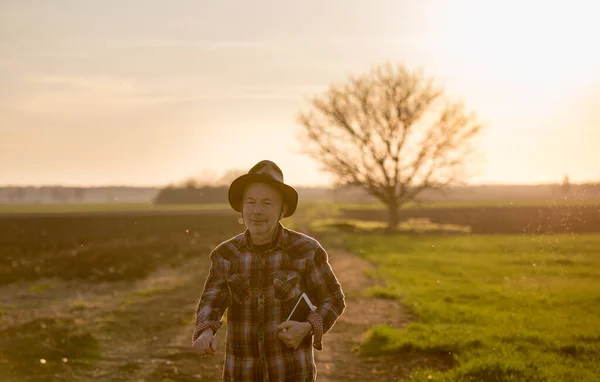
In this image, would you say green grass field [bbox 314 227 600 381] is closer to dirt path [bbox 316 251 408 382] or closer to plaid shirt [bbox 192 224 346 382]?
dirt path [bbox 316 251 408 382]

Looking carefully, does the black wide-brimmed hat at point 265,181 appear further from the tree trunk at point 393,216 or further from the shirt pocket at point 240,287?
the tree trunk at point 393,216

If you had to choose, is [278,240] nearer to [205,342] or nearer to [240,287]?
[240,287]

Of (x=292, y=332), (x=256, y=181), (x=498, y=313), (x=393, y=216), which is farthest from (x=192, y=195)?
(x=292, y=332)

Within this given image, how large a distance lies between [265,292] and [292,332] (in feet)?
1.09

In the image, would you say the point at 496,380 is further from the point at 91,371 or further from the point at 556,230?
the point at 556,230

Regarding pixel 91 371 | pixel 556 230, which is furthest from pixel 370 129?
pixel 91 371

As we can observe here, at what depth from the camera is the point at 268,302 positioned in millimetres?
3848

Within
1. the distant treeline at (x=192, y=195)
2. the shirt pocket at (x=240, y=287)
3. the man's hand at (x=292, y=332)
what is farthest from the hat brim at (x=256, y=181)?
the distant treeline at (x=192, y=195)

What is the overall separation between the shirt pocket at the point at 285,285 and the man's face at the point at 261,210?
0.86 feet

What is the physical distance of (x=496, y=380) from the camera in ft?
25.2

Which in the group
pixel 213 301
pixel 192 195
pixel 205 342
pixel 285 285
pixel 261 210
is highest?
pixel 192 195

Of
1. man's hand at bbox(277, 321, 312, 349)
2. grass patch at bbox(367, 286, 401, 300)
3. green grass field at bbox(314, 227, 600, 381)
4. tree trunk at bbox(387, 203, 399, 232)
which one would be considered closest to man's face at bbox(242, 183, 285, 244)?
man's hand at bbox(277, 321, 312, 349)

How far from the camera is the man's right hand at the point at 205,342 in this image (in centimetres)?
373

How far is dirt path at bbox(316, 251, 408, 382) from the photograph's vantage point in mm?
8609
